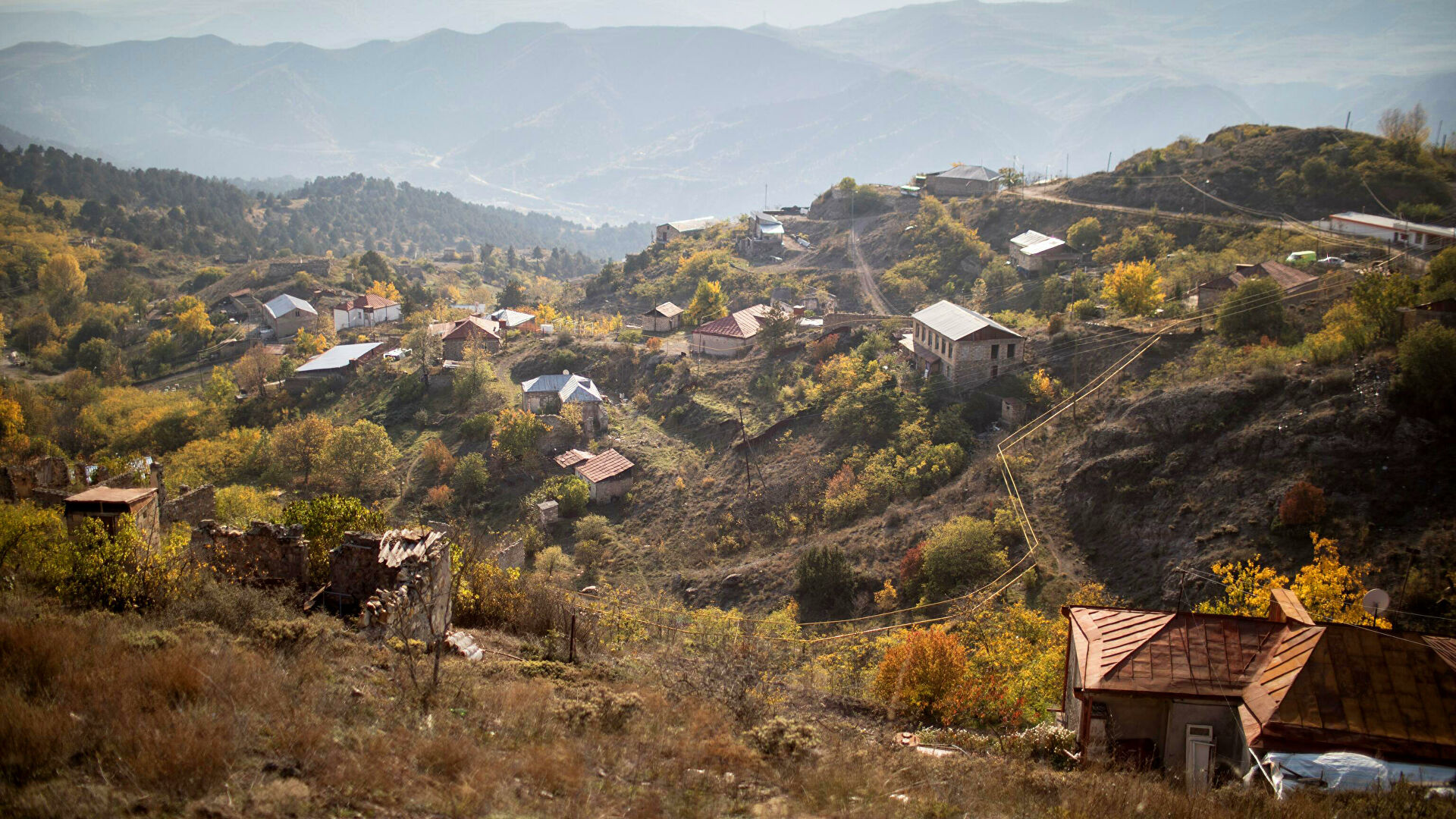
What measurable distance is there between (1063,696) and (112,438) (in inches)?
1889

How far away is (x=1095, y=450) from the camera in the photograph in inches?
961

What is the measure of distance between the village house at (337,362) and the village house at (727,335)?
2205 centimetres

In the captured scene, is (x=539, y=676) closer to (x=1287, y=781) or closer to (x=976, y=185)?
(x=1287, y=781)

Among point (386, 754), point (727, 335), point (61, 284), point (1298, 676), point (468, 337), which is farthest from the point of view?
point (61, 284)

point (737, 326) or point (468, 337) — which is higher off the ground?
point (737, 326)

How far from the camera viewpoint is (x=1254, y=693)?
1049cm

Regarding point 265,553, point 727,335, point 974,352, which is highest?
point 974,352

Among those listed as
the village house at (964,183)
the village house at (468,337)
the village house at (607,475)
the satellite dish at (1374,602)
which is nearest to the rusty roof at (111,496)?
the village house at (607,475)

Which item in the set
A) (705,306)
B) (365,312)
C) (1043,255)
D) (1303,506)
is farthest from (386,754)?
(365,312)

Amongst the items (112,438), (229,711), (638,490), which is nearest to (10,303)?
(112,438)

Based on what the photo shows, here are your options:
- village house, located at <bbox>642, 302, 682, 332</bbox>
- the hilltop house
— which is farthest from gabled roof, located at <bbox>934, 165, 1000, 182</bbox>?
the hilltop house

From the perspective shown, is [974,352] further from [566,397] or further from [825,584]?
[566,397]

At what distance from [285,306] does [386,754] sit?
66027 millimetres

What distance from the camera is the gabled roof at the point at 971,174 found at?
66312 mm
